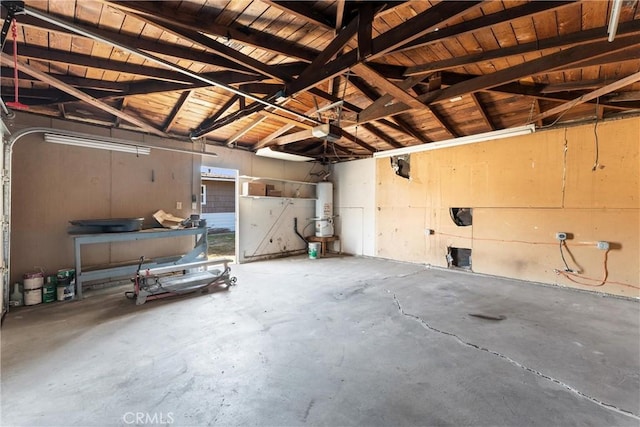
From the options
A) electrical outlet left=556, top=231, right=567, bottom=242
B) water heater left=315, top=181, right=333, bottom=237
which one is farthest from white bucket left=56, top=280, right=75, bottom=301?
electrical outlet left=556, top=231, right=567, bottom=242

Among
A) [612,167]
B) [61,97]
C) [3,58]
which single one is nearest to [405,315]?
[612,167]

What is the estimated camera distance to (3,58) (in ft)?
7.51

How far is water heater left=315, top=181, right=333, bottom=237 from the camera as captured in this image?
7.19 metres

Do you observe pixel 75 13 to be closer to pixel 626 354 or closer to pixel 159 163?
pixel 159 163

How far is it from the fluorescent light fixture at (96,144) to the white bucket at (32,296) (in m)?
2.07

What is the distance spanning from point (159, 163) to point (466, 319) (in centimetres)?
543

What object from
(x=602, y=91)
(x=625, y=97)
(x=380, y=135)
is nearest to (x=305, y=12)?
(x=602, y=91)

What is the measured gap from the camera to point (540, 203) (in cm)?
448

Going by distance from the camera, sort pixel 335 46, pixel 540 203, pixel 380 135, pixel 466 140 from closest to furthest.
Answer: pixel 335 46 → pixel 540 203 → pixel 466 140 → pixel 380 135

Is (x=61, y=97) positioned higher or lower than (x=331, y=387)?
higher

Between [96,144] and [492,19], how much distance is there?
17.2 feet

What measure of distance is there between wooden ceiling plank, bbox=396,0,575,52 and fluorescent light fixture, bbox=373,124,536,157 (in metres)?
3.24

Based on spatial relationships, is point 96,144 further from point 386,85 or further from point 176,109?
point 386,85

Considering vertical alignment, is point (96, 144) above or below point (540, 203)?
above
